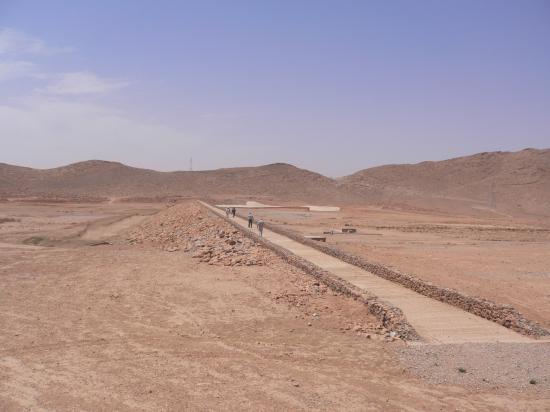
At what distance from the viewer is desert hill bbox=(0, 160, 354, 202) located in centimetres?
8262

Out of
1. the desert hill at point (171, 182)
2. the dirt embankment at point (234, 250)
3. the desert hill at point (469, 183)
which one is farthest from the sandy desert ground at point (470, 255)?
the desert hill at point (171, 182)

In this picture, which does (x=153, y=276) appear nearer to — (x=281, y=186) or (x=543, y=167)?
(x=281, y=186)

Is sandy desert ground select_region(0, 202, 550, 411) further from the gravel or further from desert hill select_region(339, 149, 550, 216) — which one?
desert hill select_region(339, 149, 550, 216)

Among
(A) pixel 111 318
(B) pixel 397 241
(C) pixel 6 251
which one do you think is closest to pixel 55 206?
(C) pixel 6 251

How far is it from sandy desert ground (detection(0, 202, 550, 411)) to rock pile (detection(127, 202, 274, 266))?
1901mm

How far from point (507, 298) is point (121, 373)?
9331 millimetres

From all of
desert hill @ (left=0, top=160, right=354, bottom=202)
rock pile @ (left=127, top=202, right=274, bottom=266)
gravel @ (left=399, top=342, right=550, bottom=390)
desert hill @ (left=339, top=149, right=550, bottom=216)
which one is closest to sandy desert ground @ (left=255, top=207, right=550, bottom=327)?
gravel @ (left=399, top=342, right=550, bottom=390)

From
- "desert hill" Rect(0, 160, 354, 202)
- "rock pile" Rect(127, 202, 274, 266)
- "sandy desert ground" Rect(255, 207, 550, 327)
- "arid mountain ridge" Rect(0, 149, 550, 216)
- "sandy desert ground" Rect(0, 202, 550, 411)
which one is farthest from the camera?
"desert hill" Rect(0, 160, 354, 202)

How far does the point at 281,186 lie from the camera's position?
8669 centimetres

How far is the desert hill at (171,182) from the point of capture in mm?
82625

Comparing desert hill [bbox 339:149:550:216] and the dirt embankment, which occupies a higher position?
desert hill [bbox 339:149:550:216]

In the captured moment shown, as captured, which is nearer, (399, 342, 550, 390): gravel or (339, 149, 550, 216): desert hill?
(399, 342, 550, 390): gravel

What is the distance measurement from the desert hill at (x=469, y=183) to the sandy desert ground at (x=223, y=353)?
56.5m

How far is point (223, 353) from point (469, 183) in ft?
264
